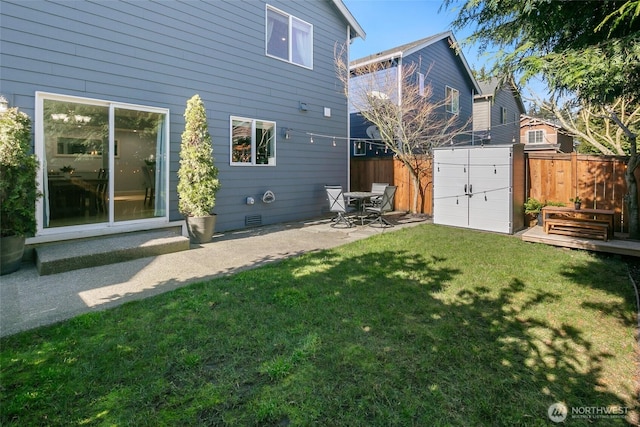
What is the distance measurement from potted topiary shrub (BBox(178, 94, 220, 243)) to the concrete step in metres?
0.51

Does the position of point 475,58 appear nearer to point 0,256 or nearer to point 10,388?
point 10,388

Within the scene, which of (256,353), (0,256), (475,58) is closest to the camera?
(256,353)

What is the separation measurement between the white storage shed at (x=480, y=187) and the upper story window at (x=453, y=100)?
27.6 feet

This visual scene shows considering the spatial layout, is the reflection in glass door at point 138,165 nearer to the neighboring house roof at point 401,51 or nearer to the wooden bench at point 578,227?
the wooden bench at point 578,227

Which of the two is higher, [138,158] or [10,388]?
[138,158]

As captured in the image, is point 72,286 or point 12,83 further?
point 12,83

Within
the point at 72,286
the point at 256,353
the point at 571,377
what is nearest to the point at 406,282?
the point at 571,377

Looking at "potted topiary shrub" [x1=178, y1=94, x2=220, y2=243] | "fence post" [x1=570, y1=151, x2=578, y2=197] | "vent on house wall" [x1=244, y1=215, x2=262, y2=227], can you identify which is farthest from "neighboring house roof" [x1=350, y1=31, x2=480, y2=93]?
"potted topiary shrub" [x1=178, y1=94, x2=220, y2=243]

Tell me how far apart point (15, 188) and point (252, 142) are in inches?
194

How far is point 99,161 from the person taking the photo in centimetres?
628

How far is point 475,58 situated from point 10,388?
20.2 ft

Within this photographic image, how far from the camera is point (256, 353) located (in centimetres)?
281

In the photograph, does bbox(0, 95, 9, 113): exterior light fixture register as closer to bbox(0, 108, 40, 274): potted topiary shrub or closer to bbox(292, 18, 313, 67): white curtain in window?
bbox(0, 108, 40, 274): potted topiary shrub

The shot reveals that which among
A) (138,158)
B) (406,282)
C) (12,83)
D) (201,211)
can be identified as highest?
(12,83)
